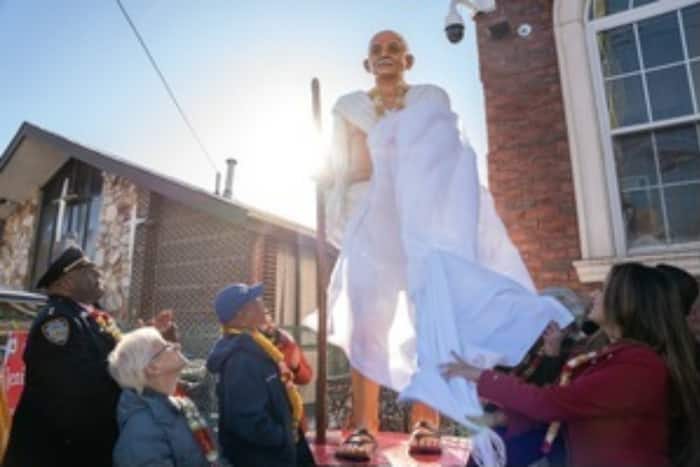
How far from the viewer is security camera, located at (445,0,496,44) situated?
15.0ft

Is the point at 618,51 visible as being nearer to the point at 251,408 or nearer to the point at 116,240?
the point at 251,408

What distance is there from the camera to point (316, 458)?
247 cm

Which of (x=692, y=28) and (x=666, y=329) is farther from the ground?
(x=692, y=28)

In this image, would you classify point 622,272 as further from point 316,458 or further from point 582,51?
point 582,51

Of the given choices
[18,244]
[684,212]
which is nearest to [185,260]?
[18,244]

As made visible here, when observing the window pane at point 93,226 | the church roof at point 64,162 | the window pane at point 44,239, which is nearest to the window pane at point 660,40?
the church roof at point 64,162

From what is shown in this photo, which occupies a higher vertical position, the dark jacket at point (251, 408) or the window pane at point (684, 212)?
the window pane at point (684, 212)

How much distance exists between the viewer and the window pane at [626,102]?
4094mm

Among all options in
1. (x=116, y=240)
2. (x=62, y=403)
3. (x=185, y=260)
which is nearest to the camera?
(x=62, y=403)

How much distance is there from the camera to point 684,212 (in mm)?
3846

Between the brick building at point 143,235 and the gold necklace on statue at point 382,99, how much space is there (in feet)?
17.2

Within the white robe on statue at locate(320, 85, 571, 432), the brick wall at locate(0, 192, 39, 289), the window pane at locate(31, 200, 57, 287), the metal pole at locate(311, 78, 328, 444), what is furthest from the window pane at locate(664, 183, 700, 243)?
the brick wall at locate(0, 192, 39, 289)

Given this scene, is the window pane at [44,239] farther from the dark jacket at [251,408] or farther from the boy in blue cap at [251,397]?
the dark jacket at [251,408]

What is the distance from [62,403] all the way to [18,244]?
1189 cm
